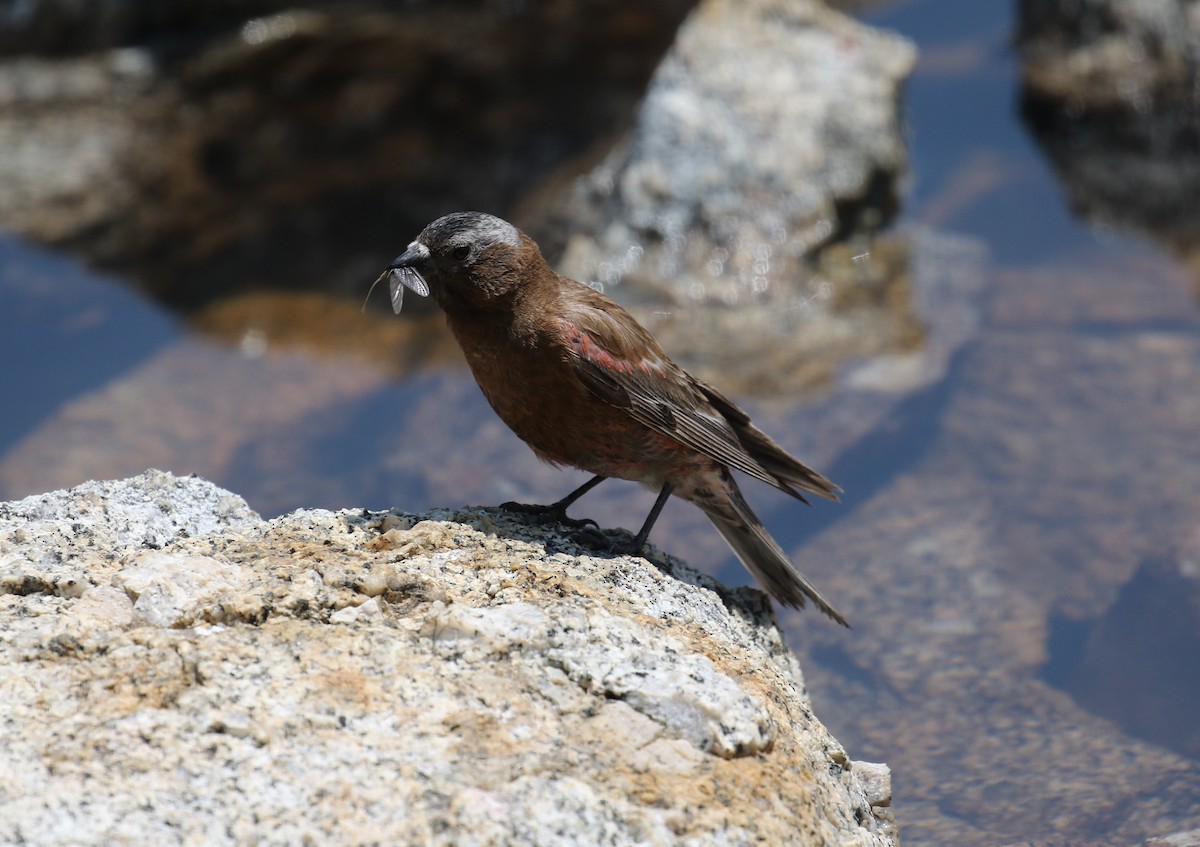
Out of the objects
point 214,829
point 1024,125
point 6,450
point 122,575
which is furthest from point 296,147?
point 214,829

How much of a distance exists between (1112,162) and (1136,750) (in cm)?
673

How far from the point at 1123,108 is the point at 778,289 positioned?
3.99 m

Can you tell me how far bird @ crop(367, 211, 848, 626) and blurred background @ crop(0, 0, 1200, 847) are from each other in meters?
1.90

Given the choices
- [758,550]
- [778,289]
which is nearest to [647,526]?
[758,550]

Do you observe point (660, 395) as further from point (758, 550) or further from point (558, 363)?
point (758, 550)

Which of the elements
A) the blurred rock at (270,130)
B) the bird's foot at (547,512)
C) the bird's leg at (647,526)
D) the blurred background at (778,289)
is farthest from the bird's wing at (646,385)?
the blurred rock at (270,130)

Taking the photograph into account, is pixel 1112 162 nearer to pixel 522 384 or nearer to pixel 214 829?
pixel 522 384

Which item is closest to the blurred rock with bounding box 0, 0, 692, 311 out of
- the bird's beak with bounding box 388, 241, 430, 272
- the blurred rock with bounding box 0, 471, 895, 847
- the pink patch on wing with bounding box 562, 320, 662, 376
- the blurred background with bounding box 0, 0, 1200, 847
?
the blurred background with bounding box 0, 0, 1200, 847

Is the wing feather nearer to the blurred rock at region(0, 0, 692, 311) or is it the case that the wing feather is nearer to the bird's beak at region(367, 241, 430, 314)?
the bird's beak at region(367, 241, 430, 314)

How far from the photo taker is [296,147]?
11.6 metres

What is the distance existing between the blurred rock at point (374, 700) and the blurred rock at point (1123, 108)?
7.82m

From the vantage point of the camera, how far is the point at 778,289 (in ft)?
30.6

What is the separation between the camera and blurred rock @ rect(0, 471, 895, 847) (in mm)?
2793

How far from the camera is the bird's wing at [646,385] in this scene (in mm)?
4438
